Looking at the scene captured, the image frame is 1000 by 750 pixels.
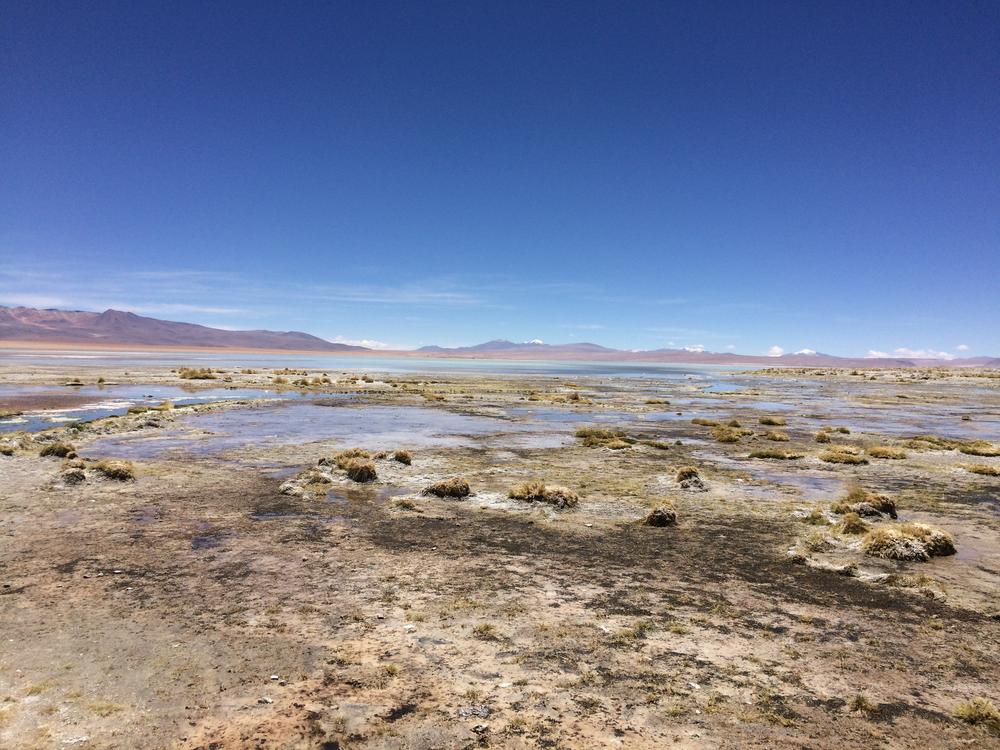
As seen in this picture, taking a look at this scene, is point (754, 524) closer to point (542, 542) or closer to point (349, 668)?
point (542, 542)

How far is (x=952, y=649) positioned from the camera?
7.63 meters

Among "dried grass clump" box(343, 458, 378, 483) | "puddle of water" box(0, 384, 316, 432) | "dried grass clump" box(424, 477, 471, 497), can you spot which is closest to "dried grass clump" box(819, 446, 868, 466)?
"dried grass clump" box(424, 477, 471, 497)

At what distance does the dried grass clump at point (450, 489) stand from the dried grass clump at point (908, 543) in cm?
952

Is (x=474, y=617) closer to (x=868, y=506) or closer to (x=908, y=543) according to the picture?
(x=908, y=543)

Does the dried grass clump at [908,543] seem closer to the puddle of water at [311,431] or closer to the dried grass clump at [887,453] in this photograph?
the dried grass clump at [887,453]

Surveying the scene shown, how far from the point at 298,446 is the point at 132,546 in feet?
43.1

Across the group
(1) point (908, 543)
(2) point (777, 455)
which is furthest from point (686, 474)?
(2) point (777, 455)

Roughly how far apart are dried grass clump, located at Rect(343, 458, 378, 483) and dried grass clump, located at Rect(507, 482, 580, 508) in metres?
4.67

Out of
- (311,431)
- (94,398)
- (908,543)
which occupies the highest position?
(908,543)

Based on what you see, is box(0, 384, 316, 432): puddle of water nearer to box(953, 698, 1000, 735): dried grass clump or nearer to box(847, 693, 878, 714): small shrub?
box(847, 693, 878, 714): small shrub

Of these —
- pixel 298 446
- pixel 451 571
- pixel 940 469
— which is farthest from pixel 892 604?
pixel 298 446

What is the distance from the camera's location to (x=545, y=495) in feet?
50.6

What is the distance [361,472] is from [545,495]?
19.6 feet

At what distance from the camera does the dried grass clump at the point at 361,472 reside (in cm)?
1758
